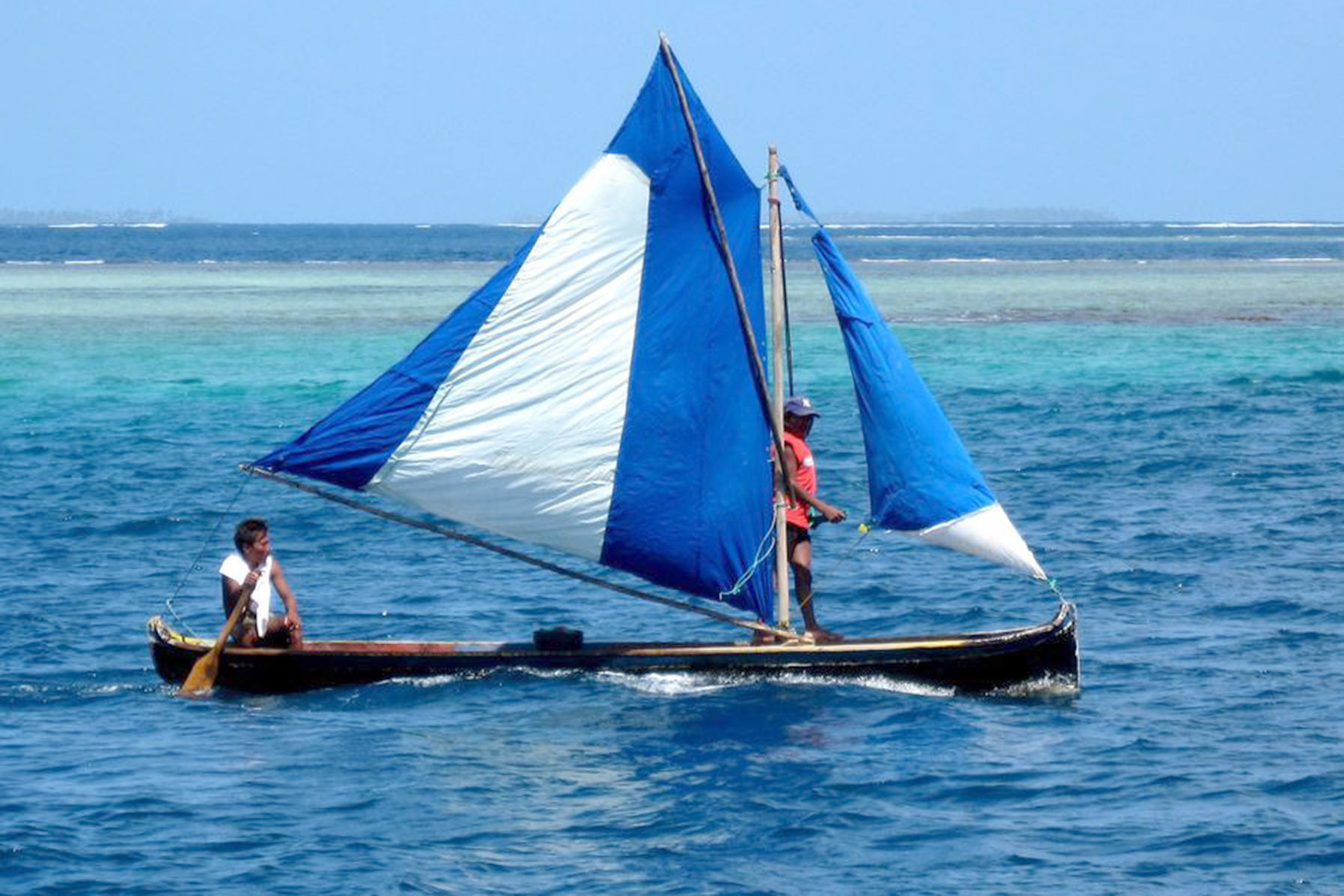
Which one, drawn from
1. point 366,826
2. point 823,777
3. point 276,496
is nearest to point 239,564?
point 366,826

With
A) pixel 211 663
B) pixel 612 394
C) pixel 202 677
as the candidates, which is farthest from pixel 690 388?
pixel 202 677

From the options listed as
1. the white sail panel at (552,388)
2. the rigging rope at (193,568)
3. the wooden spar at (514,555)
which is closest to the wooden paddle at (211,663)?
the wooden spar at (514,555)

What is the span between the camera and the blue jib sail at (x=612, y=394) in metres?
17.5

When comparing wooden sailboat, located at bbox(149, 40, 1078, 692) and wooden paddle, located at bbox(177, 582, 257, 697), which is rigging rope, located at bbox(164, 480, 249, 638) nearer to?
wooden paddle, located at bbox(177, 582, 257, 697)

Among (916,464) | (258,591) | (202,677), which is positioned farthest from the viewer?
(258,591)

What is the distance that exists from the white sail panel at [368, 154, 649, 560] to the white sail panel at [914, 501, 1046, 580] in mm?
2879

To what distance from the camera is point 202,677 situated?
18062 mm

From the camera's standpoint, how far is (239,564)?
712 inches

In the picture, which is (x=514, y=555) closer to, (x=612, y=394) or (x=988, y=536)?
(x=612, y=394)

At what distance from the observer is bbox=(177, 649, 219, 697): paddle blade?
1798 cm

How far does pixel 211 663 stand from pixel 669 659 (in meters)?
3.94

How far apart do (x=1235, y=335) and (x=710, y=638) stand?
41.9m

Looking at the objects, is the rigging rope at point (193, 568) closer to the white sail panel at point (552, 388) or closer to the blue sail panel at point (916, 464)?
the white sail panel at point (552, 388)

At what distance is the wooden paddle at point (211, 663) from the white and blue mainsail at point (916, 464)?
5.46 m
